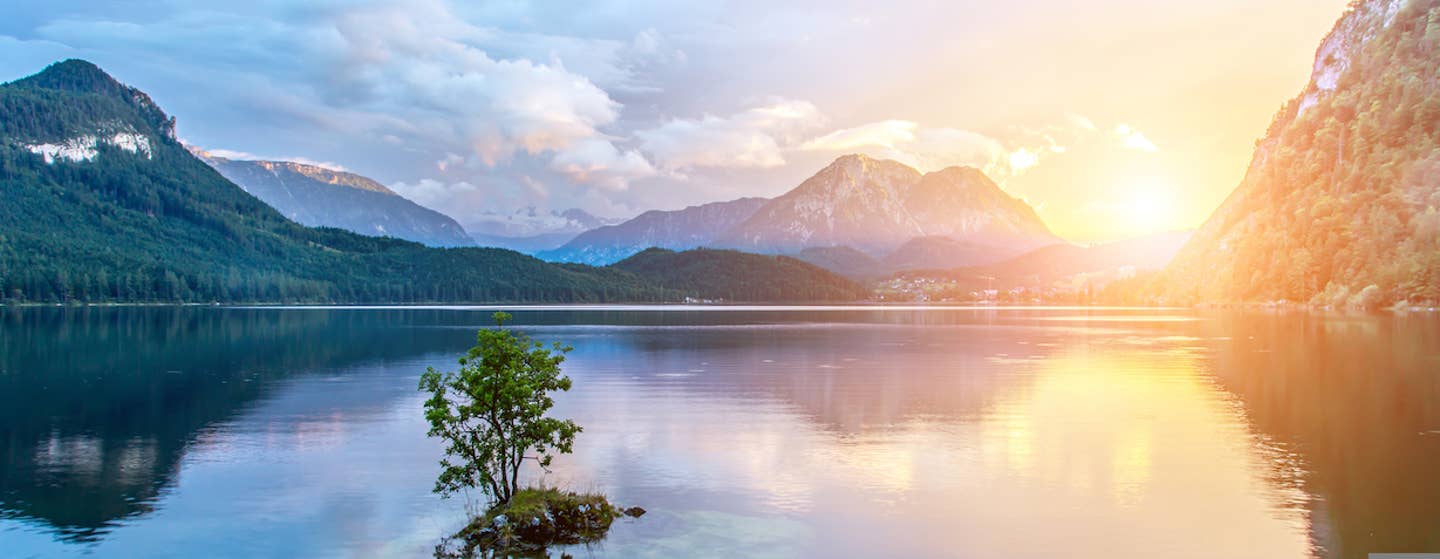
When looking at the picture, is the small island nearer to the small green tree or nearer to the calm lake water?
the small green tree

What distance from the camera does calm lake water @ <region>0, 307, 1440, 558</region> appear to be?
72.2ft

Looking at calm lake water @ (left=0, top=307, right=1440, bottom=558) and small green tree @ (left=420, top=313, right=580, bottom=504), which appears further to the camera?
small green tree @ (left=420, top=313, right=580, bottom=504)

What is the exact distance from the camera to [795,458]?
31859 mm

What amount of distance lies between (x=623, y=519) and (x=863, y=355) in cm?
5894

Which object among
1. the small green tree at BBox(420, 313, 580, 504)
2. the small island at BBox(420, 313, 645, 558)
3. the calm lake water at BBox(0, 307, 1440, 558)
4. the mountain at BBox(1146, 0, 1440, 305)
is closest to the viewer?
the small island at BBox(420, 313, 645, 558)

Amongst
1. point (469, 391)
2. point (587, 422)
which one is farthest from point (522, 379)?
point (587, 422)

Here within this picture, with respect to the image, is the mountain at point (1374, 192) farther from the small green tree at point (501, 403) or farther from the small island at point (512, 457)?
the small green tree at point (501, 403)

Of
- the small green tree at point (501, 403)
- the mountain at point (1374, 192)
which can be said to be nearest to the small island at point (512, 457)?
the small green tree at point (501, 403)

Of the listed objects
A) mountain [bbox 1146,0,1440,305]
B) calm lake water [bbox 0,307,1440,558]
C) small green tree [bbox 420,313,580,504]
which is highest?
mountain [bbox 1146,0,1440,305]

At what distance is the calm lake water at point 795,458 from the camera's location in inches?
866

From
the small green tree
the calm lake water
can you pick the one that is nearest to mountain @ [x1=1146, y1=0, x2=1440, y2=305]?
the calm lake water

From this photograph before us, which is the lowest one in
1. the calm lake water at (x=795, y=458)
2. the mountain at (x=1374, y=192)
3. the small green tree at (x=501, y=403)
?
the calm lake water at (x=795, y=458)

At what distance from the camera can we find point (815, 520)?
77.2 ft

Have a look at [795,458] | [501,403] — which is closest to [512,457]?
[501,403]
